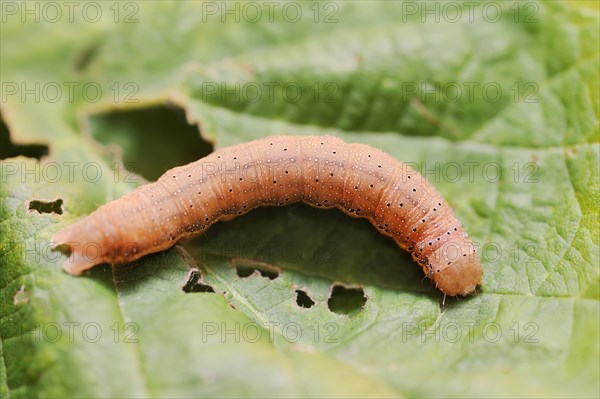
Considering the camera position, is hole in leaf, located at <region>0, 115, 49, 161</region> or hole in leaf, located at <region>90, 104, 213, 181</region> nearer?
hole in leaf, located at <region>0, 115, 49, 161</region>

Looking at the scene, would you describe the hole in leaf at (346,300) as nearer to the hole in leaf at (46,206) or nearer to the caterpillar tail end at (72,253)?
the caterpillar tail end at (72,253)

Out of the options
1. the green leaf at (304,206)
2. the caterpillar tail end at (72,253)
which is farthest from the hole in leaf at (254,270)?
the caterpillar tail end at (72,253)

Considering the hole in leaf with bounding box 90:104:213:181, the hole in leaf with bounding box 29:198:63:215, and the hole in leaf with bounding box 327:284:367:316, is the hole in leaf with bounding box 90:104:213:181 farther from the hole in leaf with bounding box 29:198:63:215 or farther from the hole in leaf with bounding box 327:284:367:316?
the hole in leaf with bounding box 327:284:367:316

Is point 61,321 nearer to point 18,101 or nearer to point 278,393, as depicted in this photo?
point 278,393

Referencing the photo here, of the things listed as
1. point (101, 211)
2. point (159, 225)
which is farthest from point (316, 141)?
point (101, 211)

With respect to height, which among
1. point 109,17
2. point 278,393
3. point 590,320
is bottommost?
point 278,393

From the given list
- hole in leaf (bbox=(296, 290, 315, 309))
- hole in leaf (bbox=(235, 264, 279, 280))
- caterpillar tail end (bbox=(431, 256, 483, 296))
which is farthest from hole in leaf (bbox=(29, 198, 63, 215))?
caterpillar tail end (bbox=(431, 256, 483, 296))
